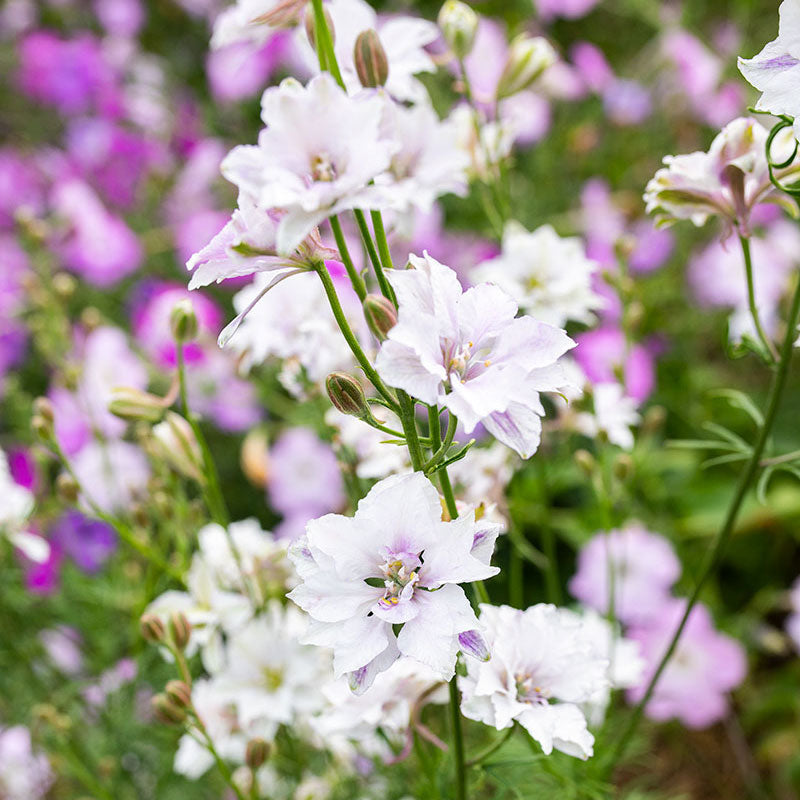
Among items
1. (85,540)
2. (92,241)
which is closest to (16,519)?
(85,540)

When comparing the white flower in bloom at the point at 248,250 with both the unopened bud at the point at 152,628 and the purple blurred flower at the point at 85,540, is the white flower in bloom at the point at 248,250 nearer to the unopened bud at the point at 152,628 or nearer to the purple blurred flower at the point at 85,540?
the unopened bud at the point at 152,628

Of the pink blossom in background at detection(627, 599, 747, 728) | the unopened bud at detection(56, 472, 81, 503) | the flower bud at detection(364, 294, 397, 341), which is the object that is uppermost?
the flower bud at detection(364, 294, 397, 341)

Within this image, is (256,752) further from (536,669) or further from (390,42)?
(390,42)

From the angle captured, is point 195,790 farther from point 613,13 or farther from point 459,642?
point 613,13

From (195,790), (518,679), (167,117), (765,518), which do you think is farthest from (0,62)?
(518,679)

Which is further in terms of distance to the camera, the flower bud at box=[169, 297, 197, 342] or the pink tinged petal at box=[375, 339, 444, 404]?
the flower bud at box=[169, 297, 197, 342]

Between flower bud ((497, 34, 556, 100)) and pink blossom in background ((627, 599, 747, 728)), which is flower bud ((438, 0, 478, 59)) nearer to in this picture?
flower bud ((497, 34, 556, 100))

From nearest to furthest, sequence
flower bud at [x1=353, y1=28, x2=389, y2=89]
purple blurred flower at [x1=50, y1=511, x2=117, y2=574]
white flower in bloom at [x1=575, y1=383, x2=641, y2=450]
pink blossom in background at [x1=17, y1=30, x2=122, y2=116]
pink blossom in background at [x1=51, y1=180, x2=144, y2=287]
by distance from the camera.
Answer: flower bud at [x1=353, y1=28, x2=389, y2=89]
white flower in bloom at [x1=575, y1=383, x2=641, y2=450]
purple blurred flower at [x1=50, y1=511, x2=117, y2=574]
pink blossom in background at [x1=51, y1=180, x2=144, y2=287]
pink blossom in background at [x1=17, y1=30, x2=122, y2=116]

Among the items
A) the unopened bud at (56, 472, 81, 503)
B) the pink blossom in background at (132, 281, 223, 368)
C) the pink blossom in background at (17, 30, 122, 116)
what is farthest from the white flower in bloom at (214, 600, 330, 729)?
the pink blossom in background at (17, 30, 122, 116)
